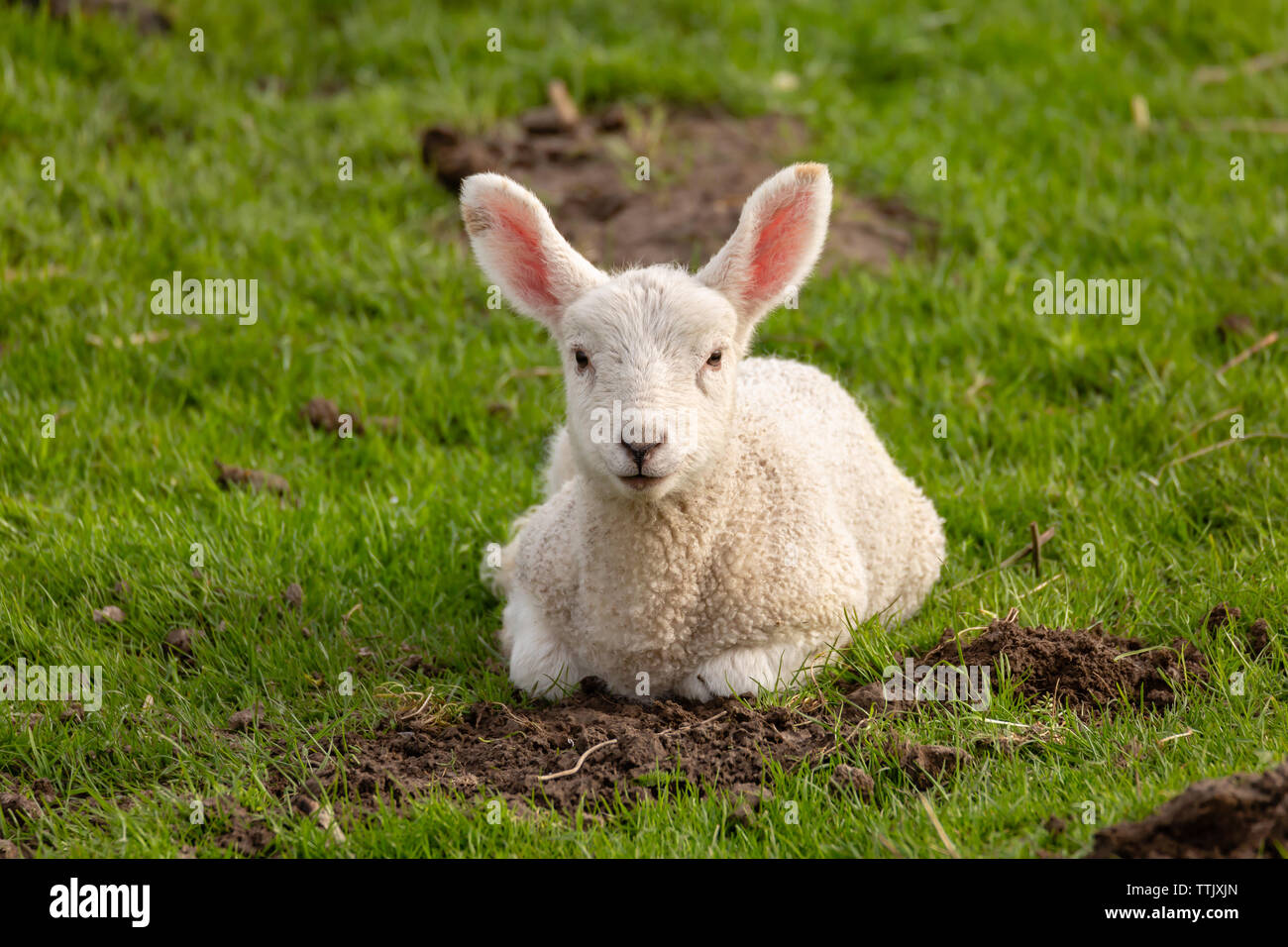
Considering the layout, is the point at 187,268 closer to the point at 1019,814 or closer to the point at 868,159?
the point at 868,159

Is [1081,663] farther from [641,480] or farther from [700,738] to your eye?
[641,480]

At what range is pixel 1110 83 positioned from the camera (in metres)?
10.5

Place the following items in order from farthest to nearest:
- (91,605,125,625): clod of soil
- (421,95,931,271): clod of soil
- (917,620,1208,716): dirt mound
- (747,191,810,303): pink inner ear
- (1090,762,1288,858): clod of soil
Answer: (421,95,931,271): clod of soil → (91,605,125,625): clod of soil → (747,191,810,303): pink inner ear → (917,620,1208,716): dirt mound → (1090,762,1288,858): clod of soil

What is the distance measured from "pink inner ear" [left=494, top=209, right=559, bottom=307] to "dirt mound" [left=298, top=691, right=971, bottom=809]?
1.51 m

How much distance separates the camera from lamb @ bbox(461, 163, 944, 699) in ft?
16.1

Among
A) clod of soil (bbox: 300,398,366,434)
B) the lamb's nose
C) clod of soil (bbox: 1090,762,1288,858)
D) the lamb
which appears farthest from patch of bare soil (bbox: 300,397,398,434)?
clod of soil (bbox: 1090,762,1288,858)

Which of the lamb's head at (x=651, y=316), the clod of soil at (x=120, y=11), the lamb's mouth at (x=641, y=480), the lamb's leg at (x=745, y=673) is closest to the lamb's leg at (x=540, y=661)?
the lamb's leg at (x=745, y=673)

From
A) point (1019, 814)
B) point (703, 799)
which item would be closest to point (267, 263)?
point (703, 799)

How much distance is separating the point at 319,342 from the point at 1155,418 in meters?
4.42

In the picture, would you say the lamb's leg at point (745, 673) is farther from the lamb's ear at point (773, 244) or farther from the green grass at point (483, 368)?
the lamb's ear at point (773, 244)

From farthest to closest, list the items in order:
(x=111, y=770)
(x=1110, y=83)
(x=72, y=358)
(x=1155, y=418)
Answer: (x=1110, y=83) < (x=72, y=358) < (x=1155, y=418) < (x=111, y=770)

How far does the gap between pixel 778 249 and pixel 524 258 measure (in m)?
0.93

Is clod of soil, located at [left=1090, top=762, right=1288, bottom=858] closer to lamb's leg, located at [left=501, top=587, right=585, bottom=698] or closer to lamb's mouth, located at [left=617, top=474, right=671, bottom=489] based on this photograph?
lamb's mouth, located at [left=617, top=474, right=671, bottom=489]

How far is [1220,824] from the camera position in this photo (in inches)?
146
